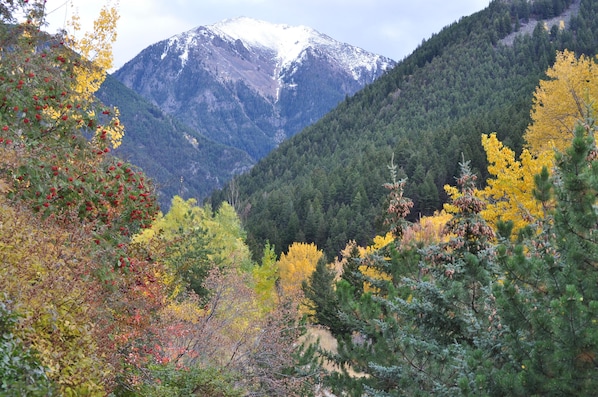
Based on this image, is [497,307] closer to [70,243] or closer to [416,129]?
[70,243]

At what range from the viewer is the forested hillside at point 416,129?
79.9 metres

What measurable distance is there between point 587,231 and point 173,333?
10.1 meters

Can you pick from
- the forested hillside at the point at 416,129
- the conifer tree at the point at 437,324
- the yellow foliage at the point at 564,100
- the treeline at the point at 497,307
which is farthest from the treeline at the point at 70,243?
the forested hillside at the point at 416,129

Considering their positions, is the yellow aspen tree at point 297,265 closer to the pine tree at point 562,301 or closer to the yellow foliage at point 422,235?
the yellow foliage at point 422,235

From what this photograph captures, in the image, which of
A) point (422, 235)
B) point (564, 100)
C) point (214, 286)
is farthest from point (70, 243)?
point (564, 100)

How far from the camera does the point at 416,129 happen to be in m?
130

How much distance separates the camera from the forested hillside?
79938 millimetres

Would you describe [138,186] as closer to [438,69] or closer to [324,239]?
[324,239]

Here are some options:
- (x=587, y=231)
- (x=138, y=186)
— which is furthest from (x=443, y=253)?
(x=138, y=186)

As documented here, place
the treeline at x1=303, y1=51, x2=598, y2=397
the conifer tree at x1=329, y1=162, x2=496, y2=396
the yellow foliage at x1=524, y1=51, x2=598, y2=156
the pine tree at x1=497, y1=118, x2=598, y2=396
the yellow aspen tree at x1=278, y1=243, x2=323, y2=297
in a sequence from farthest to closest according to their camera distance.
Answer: the yellow aspen tree at x1=278, y1=243, x2=323, y2=297, the yellow foliage at x1=524, y1=51, x2=598, y2=156, the conifer tree at x1=329, y1=162, x2=496, y2=396, the treeline at x1=303, y1=51, x2=598, y2=397, the pine tree at x1=497, y1=118, x2=598, y2=396

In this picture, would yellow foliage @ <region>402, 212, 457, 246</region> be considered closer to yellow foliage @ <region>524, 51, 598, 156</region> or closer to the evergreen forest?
the evergreen forest

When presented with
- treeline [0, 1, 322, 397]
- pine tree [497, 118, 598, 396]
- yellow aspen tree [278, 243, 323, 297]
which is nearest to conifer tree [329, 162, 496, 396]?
pine tree [497, 118, 598, 396]

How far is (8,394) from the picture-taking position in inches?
162

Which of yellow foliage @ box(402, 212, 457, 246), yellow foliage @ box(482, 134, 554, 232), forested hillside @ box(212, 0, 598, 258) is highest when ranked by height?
forested hillside @ box(212, 0, 598, 258)
